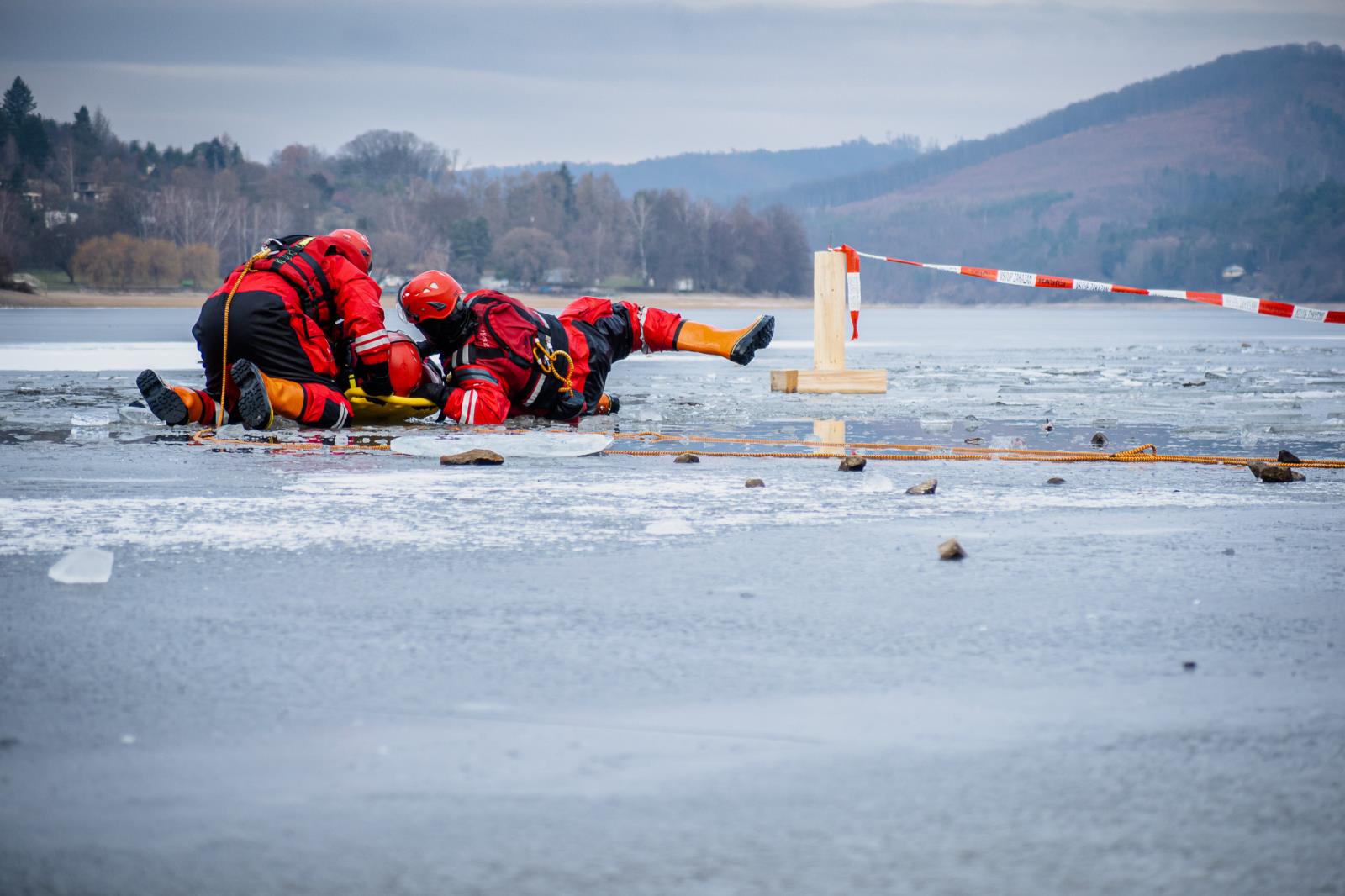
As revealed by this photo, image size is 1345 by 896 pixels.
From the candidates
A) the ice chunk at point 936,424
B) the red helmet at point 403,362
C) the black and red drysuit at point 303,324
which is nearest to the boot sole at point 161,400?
the black and red drysuit at point 303,324

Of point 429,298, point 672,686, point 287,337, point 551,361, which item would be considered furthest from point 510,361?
point 672,686

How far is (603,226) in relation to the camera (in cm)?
18625

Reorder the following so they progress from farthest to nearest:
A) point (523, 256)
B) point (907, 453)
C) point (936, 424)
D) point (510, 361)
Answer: point (523, 256)
point (936, 424)
point (510, 361)
point (907, 453)

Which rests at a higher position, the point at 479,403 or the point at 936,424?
the point at 479,403

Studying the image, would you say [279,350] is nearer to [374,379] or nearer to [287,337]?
[287,337]

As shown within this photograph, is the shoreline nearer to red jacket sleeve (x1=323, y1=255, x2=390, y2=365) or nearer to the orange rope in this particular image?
red jacket sleeve (x1=323, y1=255, x2=390, y2=365)

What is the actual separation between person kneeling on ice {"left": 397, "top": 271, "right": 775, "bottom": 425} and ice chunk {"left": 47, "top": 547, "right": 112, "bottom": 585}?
15.9 ft

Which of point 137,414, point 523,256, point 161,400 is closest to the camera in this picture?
point 161,400

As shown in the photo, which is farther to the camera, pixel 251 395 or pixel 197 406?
pixel 197 406

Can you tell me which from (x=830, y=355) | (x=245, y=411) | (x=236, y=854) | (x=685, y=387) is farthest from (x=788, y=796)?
(x=685, y=387)

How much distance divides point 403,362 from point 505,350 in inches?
26.8

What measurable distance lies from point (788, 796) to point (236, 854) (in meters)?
0.92

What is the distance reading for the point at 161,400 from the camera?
31.8ft

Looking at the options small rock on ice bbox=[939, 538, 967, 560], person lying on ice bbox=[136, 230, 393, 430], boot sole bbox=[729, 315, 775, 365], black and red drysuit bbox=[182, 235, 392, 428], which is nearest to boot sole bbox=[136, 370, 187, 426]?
person lying on ice bbox=[136, 230, 393, 430]
